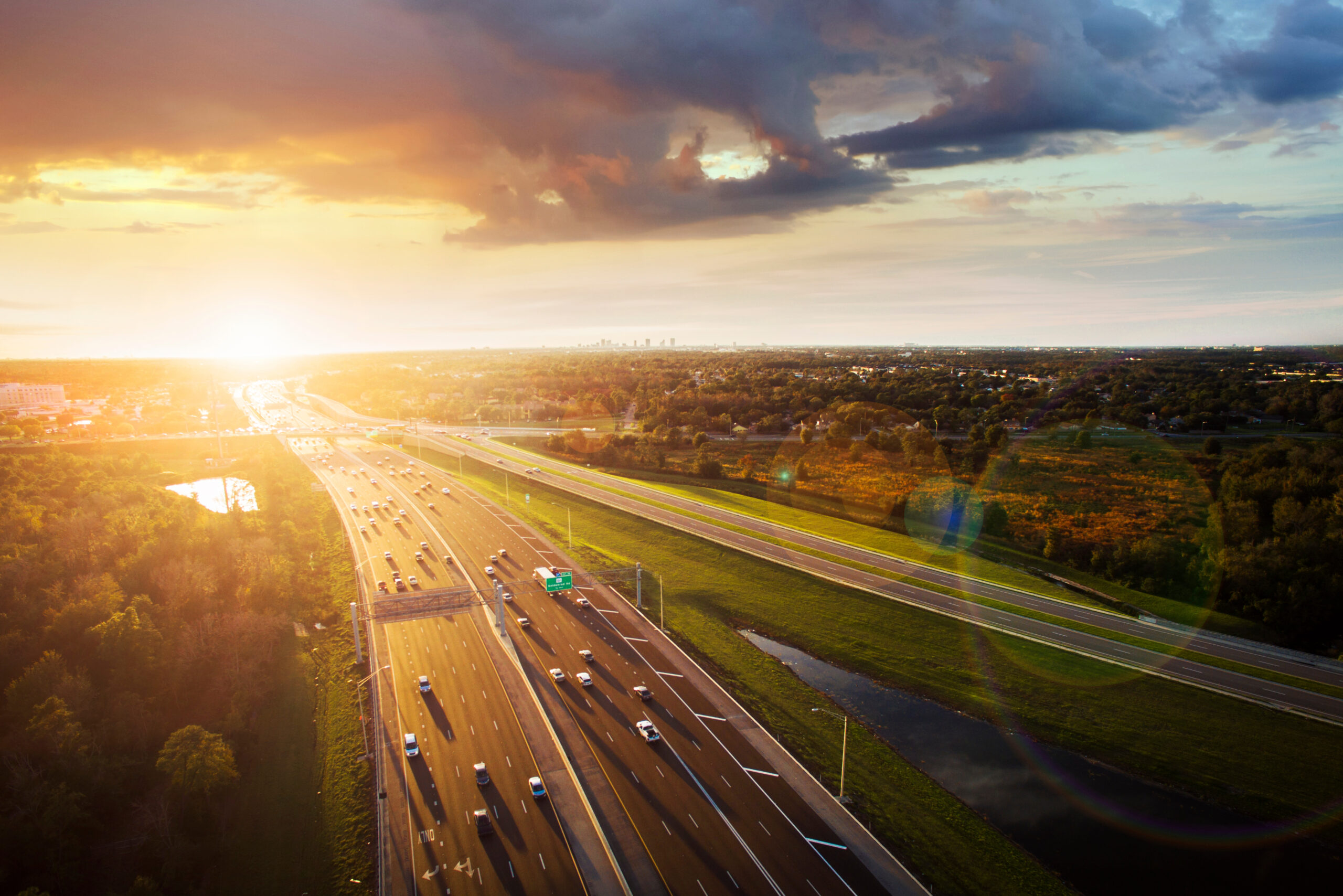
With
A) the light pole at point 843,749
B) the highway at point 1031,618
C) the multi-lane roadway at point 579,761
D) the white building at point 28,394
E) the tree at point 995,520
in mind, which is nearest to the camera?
the multi-lane roadway at point 579,761

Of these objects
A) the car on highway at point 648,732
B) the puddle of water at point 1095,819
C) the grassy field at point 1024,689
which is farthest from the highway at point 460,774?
the puddle of water at point 1095,819

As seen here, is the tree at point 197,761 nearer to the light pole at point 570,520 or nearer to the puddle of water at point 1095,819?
the puddle of water at point 1095,819

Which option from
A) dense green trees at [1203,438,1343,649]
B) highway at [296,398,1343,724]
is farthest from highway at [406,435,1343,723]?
dense green trees at [1203,438,1343,649]

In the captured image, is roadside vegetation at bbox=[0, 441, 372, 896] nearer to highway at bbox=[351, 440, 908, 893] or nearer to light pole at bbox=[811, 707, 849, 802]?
highway at bbox=[351, 440, 908, 893]

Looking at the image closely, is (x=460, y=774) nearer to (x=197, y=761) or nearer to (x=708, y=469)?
(x=197, y=761)

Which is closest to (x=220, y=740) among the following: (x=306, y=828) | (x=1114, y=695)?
(x=306, y=828)

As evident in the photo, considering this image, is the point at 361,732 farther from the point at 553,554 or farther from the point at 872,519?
the point at 872,519
